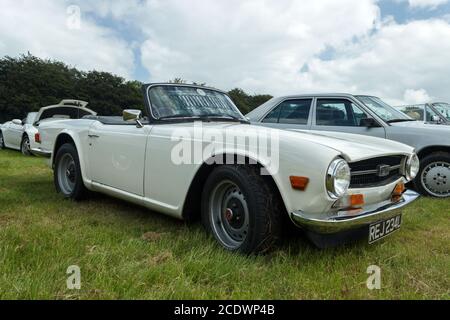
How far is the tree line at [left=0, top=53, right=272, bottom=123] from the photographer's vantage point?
28.3 m

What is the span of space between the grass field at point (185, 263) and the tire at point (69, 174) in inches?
26.4

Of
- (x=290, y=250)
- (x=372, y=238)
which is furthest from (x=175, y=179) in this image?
(x=372, y=238)

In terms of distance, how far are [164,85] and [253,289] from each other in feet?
7.79

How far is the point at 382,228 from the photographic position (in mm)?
2750

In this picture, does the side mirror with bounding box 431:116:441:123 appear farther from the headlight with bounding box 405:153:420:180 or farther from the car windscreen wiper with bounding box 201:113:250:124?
the car windscreen wiper with bounding box 201:113:250:124

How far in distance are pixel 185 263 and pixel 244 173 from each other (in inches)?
28.8

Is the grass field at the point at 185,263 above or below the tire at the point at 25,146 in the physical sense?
below

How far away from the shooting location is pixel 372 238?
2668mm

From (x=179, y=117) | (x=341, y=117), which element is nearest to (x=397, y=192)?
(x=179, y=117)

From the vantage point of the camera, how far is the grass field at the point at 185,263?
2.13 metres

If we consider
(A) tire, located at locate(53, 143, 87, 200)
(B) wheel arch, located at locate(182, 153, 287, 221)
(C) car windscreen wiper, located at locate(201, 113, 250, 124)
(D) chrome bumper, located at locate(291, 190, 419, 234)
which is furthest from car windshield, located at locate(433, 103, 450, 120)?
(A) tire, located at locate(53, 143, 87, 200)

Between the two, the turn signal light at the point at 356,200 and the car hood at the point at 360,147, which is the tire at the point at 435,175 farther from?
the turn signal light at the point at 356,200

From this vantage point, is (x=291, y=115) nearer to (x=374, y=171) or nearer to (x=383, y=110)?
(x=383, y=110)

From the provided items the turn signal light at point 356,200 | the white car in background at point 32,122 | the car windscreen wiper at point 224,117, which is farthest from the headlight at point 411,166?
the white car in background at point 32,122
